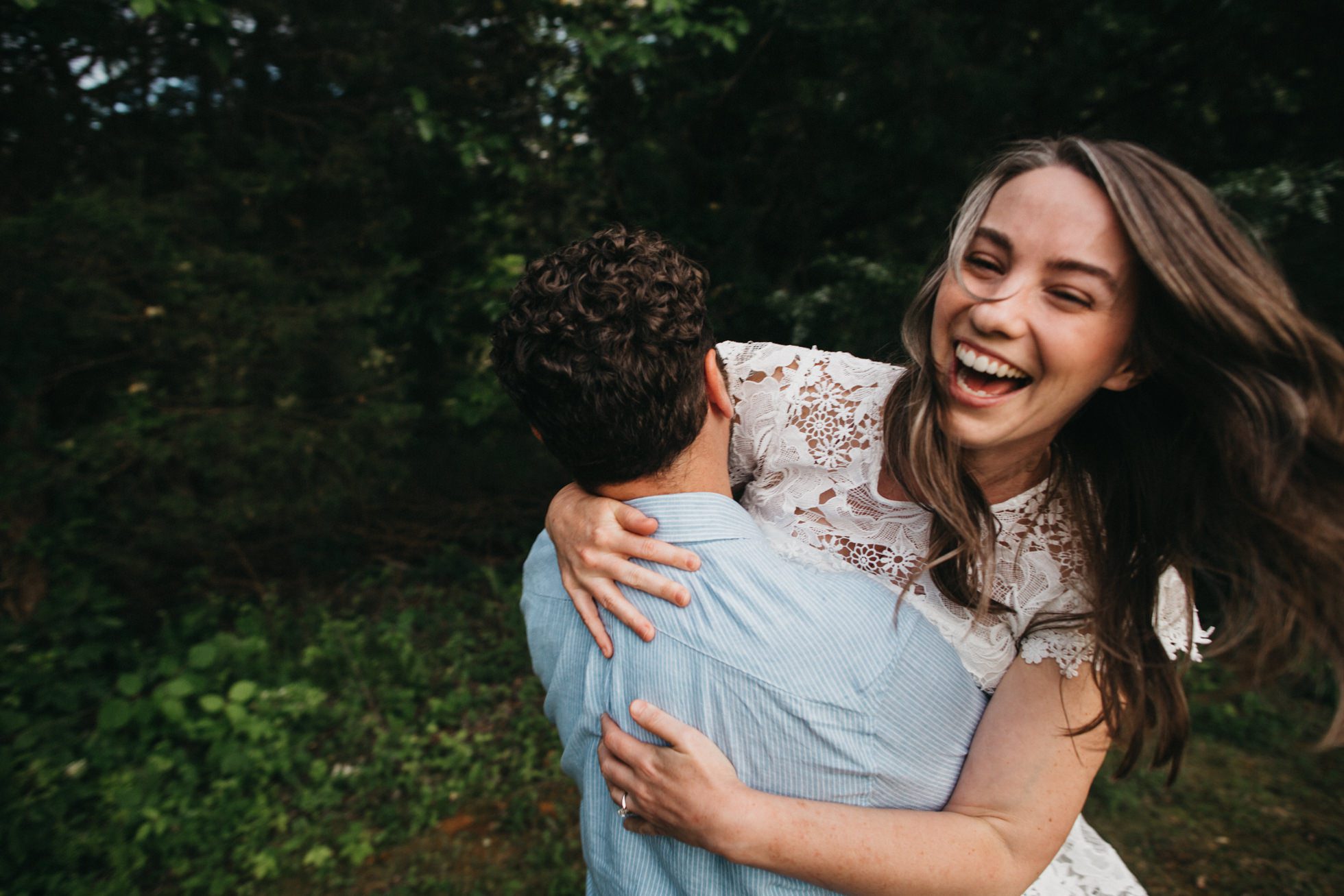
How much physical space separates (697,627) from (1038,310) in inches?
33.8

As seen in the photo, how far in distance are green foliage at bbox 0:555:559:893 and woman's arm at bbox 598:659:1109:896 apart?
2658 millimetres

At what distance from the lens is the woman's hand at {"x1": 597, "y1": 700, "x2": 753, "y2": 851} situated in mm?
1232

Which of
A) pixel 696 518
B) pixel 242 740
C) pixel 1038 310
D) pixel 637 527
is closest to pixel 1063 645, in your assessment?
pixel 1038 310

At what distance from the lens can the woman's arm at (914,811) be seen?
1234mm

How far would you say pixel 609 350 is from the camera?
1.28 metres

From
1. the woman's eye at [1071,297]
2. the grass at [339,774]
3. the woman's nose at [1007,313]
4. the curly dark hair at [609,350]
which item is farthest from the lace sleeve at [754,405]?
the grass at [339,774]

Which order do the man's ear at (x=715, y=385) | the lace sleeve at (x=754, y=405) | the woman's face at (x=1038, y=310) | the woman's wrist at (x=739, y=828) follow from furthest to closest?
1. the lace sleeve at (x=754, y=405)
2. the man's ear at (x=715, y=385)
3. the woman's face at (x=1038, y=310)
4. the woman's wrist at (x=739, y=828)

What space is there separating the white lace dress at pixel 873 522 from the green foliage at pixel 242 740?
266 centimetres

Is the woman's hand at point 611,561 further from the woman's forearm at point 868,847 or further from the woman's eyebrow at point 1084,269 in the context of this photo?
the woman's eyebrow at point 1084,269

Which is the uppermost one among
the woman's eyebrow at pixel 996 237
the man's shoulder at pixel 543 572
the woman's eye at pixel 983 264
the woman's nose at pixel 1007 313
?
the woman's eyebrow at pixel 996 237

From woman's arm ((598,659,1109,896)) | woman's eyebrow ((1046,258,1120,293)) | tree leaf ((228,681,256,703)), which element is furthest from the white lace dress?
tree leaf ((228,681,256,703))

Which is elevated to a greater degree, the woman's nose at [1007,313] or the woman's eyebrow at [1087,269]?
the woman's eyebrow at [1087,269]

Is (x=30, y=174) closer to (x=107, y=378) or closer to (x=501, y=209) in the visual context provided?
(x=107, y=378)

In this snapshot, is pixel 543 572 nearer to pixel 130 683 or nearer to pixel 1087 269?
pixel 1087 269
